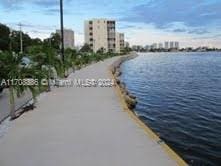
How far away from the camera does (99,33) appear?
15462 centimetres

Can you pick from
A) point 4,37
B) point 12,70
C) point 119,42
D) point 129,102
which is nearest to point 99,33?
point 119,42

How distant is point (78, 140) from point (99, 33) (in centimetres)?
A: 14603

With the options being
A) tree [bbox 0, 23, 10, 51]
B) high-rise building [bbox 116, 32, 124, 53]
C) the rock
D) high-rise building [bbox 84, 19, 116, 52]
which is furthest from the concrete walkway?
high-rise building [bbox 116, 32, 124, 53]

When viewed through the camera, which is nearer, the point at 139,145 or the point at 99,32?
the point at 139,145

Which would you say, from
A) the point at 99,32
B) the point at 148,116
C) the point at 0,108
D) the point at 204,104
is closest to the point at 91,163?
the point at 0,108

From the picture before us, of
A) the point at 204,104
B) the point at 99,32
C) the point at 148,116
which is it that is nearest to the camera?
the point at 148,116

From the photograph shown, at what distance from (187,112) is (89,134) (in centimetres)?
963

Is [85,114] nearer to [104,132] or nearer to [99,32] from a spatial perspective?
[104,132]

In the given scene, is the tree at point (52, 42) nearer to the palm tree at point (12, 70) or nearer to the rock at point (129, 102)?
the rock at point (129, 102)

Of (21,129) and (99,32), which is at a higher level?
(99,32)

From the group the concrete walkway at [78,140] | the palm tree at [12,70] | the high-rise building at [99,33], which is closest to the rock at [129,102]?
the concrete walkway at [78,140]

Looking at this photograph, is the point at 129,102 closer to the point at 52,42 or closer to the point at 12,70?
the point at 12,70

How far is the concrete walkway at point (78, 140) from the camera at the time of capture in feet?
27.5

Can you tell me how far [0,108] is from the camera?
53.1 feet
